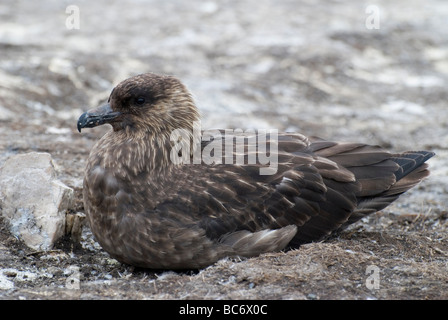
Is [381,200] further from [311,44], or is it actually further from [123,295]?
[311,44]

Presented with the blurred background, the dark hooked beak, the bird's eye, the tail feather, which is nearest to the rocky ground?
the blurred background

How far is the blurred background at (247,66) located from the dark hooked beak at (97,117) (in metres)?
0.95

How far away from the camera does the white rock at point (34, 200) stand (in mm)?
4742

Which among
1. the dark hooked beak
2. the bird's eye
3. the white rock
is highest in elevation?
the bird's eye

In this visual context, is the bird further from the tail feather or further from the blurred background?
the blurred background

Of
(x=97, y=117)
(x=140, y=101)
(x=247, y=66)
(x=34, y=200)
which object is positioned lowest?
(x=34, y=200)

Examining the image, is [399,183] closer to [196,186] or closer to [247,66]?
[196,186]

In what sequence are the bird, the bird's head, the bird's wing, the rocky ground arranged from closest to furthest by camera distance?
the rocky ground, the bird, the bird's wing, the bird's head

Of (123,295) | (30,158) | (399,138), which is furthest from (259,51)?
(123,295)

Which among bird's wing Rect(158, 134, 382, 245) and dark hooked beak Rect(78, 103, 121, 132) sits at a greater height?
dark hooked beak Rect(78, 103, 121, 132)

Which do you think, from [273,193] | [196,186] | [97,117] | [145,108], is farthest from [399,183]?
[97,117]

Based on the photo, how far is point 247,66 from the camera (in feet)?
31.2

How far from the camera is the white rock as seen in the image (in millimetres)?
4742

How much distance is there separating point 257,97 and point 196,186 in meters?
4.11
